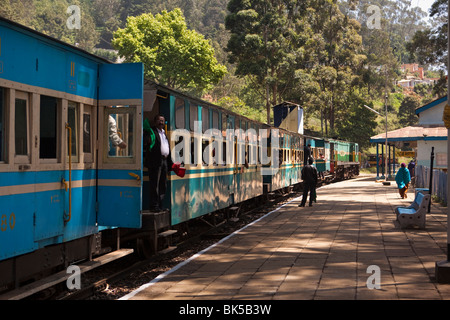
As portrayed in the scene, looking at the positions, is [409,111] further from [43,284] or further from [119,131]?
[43,284]

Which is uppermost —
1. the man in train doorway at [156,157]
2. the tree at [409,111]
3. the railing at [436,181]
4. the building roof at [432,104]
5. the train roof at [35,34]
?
the tree at [409,111]

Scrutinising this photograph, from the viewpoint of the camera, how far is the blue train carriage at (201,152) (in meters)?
10.5

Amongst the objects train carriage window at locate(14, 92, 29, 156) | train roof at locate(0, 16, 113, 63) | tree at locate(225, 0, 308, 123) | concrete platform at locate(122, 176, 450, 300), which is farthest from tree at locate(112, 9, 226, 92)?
train carriage window at locate(14, 92, 29, 156)

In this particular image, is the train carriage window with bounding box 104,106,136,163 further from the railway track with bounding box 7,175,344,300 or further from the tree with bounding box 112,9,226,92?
the tree with bounding box 112,9,226,92

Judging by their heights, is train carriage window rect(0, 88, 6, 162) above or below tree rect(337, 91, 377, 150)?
below

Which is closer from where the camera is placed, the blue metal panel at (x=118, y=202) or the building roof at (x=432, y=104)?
the blue metal panel at (x=118, y=202)

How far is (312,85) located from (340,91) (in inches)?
528

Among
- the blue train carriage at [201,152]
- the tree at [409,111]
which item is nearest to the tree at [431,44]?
the blue train carriage at [201,152]

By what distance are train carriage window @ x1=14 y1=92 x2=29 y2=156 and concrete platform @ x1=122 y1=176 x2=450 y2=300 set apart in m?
2.25

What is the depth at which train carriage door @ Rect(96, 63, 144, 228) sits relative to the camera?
8.27 metres

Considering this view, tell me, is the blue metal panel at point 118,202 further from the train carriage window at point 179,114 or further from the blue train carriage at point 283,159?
the blue train carriage at point 283,159

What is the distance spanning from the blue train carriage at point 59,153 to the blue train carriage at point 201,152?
1.57 m
